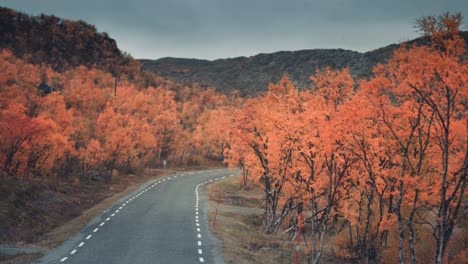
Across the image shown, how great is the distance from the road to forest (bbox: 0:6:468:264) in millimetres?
6287

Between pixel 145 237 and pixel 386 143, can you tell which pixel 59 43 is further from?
pixel 386 143

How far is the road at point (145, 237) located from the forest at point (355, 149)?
20.6ft

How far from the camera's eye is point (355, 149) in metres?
19.9

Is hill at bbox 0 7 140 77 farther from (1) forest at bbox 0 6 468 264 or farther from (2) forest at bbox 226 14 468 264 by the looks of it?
(2) forest at bbox 226 14 468 264

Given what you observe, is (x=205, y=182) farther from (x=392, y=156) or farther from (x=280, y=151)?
(x=392, y=156)

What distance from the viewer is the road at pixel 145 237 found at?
17428 millimetres

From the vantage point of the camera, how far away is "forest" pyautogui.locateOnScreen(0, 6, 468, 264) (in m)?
16.0

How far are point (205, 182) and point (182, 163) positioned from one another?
26.3m

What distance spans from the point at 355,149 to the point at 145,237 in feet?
41.4

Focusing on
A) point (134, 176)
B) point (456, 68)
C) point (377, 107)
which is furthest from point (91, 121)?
point (456, 68)

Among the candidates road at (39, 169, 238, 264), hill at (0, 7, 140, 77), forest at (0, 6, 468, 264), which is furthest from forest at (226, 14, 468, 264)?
hill at (0, 7, 140, 77)

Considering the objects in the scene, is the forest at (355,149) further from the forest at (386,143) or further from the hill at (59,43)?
the hill at (59,43)

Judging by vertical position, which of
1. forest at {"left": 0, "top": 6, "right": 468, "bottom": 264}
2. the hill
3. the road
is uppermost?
the hill

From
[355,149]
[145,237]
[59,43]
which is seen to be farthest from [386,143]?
Result: [59,43]
